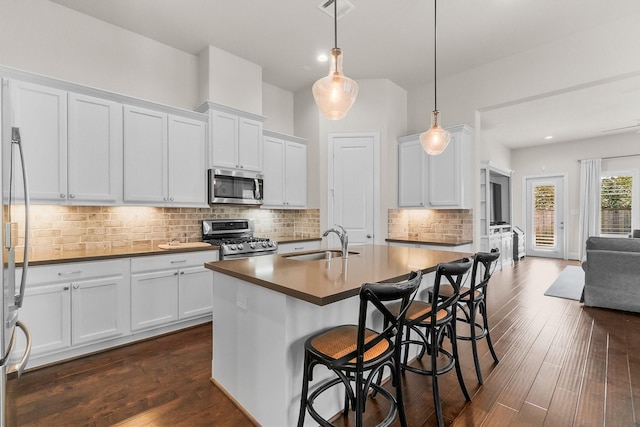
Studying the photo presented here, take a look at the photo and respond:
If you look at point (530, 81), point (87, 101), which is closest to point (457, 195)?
point (530, 81)

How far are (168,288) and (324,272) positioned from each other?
2043 mm

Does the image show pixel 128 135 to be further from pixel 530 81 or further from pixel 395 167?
pixel 530 81

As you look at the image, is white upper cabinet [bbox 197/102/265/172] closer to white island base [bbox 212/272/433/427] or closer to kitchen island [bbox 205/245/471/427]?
kitchen island [bbox 205/245/471/427]

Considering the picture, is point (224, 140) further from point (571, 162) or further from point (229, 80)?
point (571, 162)

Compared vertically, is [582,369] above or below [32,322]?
below

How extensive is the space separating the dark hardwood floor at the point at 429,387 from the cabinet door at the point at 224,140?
2048mm

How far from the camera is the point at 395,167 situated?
5.02 m

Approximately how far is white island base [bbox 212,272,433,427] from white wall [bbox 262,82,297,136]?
3.51 metres

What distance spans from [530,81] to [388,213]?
2586 millimetres

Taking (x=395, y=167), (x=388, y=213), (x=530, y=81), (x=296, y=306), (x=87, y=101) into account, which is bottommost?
(x=296, y=306)

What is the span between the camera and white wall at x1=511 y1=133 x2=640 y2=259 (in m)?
7.47

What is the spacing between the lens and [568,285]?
531 cm

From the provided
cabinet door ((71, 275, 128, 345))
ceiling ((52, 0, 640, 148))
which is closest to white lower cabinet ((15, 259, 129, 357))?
cabinet door ((71, 275, 128, 345))

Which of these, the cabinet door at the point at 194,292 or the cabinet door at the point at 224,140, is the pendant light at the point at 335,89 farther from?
the cabinet door at the point at 194,292
